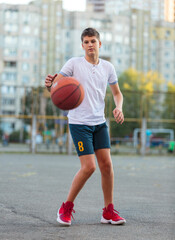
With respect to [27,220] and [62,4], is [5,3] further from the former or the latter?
[27,220]

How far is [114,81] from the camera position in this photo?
505 cm

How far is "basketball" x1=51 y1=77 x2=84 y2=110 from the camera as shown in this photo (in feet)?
14.5

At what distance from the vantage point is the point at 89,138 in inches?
186

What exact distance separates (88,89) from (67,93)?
0.32 metres

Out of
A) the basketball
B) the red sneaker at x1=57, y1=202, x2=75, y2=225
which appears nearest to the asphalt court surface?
the red sneaker at x1=57, y1=202, x2=75, y2=225

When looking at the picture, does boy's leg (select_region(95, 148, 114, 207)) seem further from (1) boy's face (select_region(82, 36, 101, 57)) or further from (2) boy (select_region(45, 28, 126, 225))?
(1) boy's face (select_region(82, 36, 101, 57))

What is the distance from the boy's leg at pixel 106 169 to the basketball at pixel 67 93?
605 millimetres

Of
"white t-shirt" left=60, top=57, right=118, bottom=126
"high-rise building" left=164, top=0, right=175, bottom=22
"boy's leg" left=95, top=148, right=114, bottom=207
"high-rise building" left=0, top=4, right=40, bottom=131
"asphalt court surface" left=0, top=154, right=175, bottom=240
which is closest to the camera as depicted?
"asphalt court surface" left=0, top=154, right=175, bottom=240

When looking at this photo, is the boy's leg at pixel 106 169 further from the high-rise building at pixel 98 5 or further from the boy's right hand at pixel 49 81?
the high-rise building at pixel 98 5

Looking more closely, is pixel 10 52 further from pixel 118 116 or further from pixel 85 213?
pixel 118 116

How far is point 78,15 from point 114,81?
8293 cm

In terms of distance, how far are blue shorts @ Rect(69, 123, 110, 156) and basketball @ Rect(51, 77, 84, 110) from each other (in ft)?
1.05

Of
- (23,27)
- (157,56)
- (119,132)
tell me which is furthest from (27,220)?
(157,56)

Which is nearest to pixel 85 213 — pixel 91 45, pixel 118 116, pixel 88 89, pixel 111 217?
pixel 111 217
